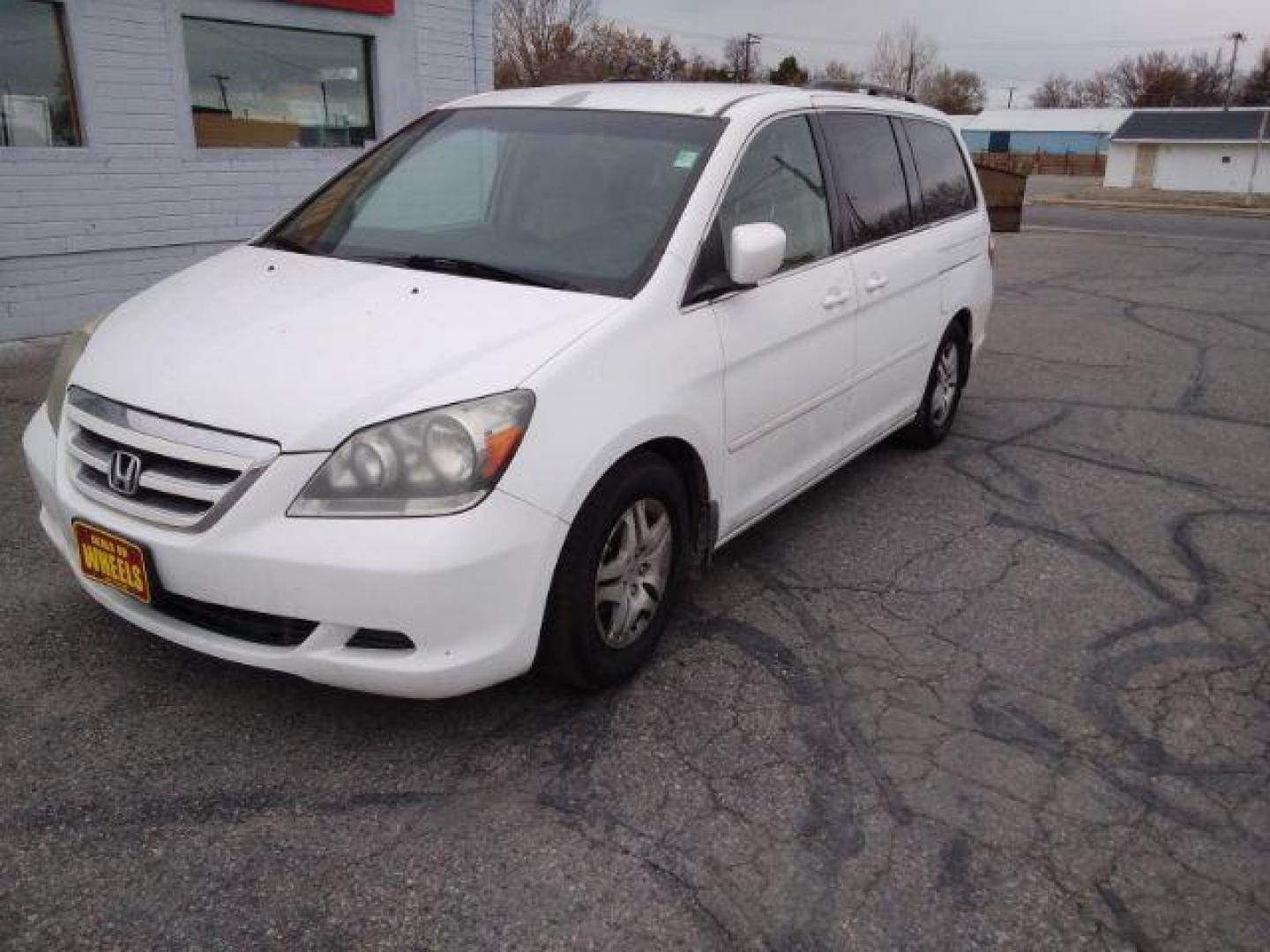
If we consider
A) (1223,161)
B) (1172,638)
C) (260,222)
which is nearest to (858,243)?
(1172,638)

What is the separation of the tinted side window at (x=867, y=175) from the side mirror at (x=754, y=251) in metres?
0.98

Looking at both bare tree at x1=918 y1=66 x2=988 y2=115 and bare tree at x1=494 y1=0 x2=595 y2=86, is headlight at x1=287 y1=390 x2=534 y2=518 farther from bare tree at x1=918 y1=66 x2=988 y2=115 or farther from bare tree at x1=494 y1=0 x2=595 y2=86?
bare tree at x1=918 y1=66 x2=988 y2=115

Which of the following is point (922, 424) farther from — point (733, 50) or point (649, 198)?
point (733, 50)

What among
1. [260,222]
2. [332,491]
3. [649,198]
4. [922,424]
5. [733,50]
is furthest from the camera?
[733,50]

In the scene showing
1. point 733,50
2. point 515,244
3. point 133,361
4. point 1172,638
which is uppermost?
point 733,50

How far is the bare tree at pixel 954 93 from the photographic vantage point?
8569 centimetres

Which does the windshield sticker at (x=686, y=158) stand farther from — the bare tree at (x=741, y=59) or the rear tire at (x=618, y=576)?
the bare tree at (x=741, y=59)

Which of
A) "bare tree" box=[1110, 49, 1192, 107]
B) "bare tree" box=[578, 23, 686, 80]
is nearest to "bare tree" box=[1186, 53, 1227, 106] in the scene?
"bare tree" box=[1110, 49, 1192, 107]

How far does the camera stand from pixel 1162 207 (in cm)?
3347

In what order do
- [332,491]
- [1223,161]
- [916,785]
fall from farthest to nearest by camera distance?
[1223,161] < [916,785] < [332,491]

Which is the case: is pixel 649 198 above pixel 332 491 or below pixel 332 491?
above

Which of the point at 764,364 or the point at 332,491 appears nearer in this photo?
the point at 332,491

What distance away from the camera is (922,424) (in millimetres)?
5363

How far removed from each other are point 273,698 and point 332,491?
34.3 inches
